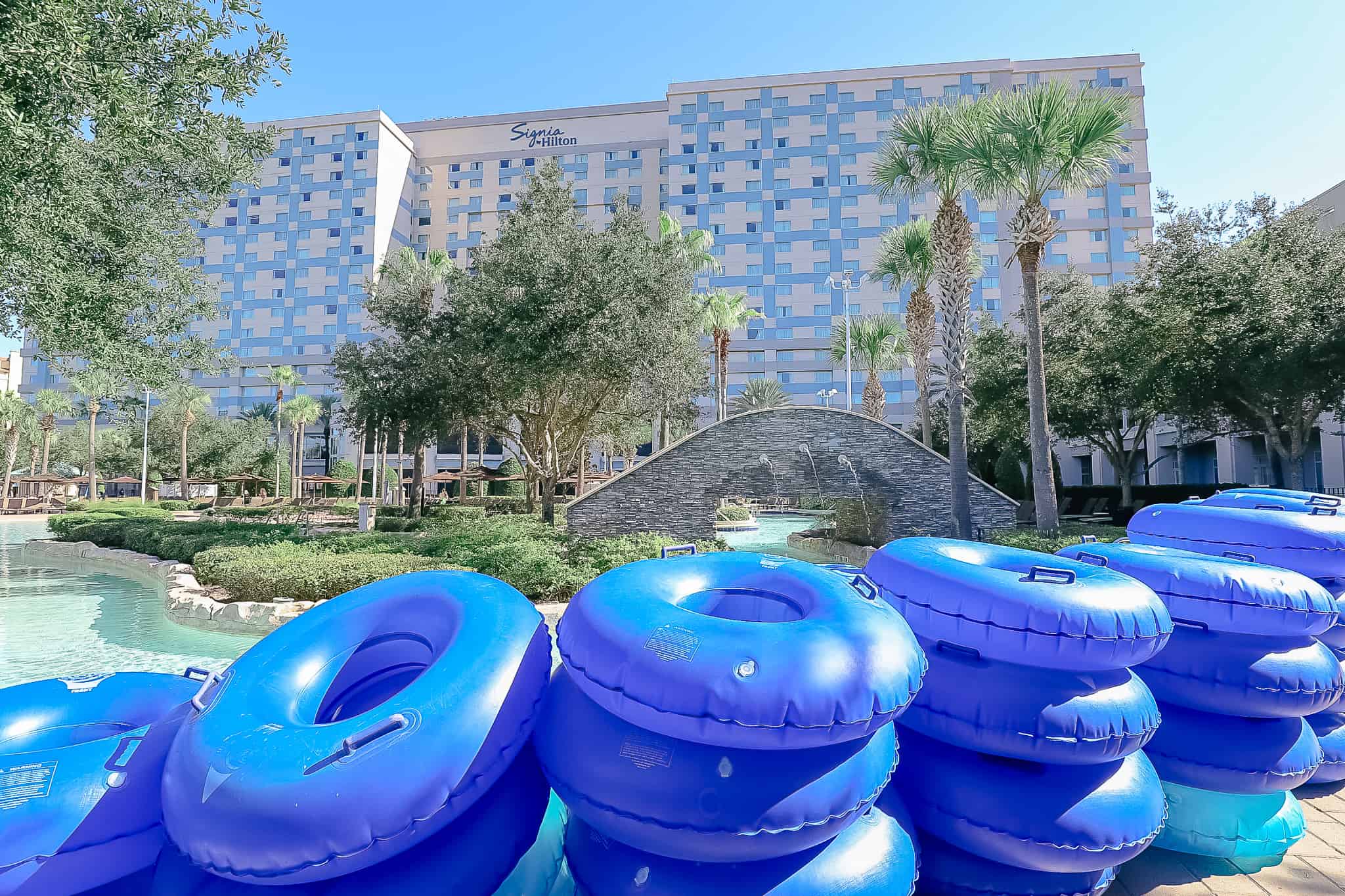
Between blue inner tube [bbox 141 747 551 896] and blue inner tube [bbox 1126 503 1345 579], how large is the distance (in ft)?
15.8

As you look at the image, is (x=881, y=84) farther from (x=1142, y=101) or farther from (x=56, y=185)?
(x=56, y=185)

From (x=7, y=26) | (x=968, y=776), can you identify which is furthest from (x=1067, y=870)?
(x=7, y=26)

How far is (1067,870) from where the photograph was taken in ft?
10.6

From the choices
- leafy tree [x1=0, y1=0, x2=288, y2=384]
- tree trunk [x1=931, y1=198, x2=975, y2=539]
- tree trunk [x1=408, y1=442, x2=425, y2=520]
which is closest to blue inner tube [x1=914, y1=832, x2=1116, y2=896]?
leafy tree [x1=0, y1=0, x2=288, y2=384]

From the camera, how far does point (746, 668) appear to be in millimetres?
2621

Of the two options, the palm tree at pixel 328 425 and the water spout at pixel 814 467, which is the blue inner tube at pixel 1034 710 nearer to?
the water spout at pixel 814 467

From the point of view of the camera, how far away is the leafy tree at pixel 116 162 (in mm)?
7695

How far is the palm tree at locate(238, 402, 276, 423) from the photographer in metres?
55.7

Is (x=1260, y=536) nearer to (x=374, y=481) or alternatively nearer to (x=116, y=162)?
(x=116, y=162)

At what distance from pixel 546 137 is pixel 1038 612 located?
71.9 m

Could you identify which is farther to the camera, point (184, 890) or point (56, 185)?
point (56, 185)

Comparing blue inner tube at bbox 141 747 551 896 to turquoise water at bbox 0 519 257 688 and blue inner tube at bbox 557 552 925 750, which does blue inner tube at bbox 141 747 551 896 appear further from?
turquoise water at bbox 0 519 257 688

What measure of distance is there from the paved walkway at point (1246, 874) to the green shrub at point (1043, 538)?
6.96 meters

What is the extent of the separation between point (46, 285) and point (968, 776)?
1193 cm
